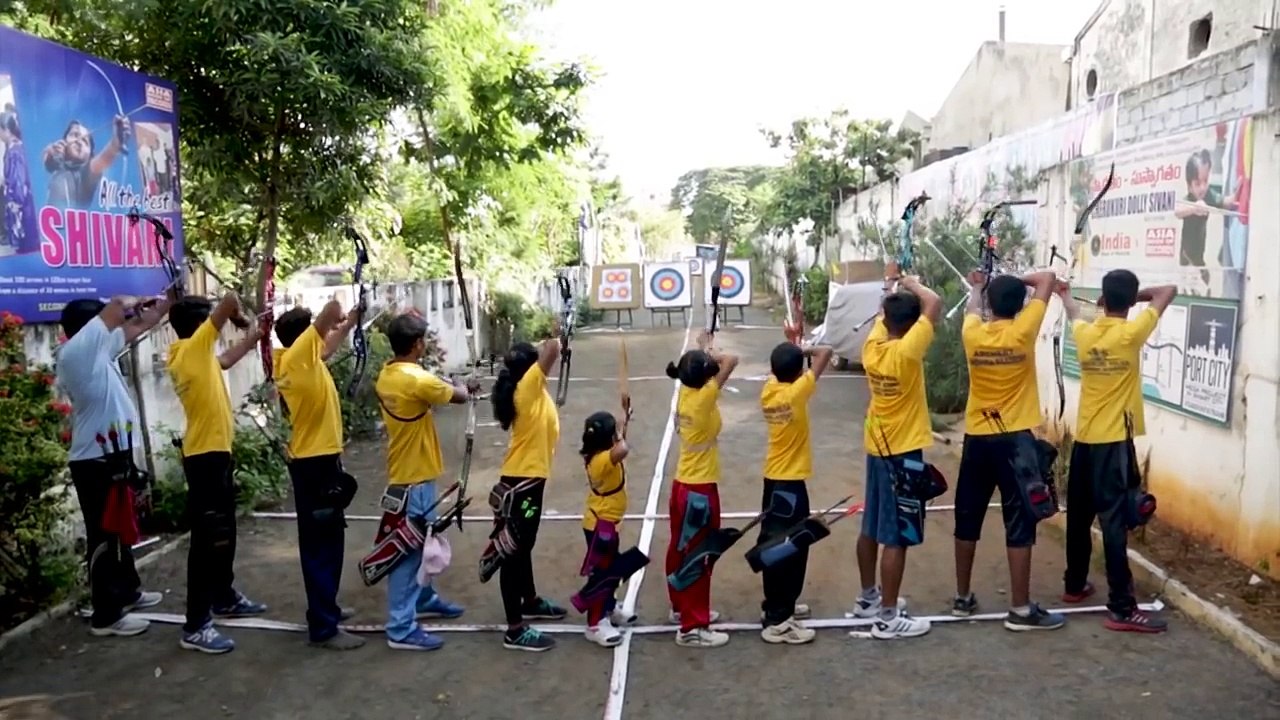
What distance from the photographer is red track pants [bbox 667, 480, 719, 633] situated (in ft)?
15.1

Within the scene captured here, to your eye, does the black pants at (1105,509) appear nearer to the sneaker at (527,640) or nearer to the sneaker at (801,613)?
the sneaker at (801,613)

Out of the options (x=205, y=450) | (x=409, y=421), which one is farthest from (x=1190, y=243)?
(x=205, y=450)

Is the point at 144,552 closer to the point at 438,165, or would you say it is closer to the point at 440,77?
the point at 440,77

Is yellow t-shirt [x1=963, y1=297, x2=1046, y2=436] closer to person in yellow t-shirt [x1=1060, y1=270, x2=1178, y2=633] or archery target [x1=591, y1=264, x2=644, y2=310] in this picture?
person in yellow t-shirt [x1=1060, y1=270, x2=1178, y2=633]

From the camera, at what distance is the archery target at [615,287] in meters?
23.2

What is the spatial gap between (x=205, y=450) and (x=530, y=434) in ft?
5.23

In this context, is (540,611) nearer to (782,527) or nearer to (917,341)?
(782,527)

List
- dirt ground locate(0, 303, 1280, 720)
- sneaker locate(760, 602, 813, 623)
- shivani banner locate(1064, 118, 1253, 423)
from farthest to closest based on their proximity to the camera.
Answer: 1. shivani banner locate(1064, 118, 1253, 423)
2. sneaker locate(760, 602, 813, 623)
3. dirt ground locate(0, 303, 1280, 720)

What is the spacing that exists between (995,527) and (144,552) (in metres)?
5.32

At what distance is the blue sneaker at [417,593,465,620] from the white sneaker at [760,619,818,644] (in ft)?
5.25

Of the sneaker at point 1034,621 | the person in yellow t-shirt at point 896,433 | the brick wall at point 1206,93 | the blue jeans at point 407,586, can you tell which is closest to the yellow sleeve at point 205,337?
the blue jeans at point 407,586

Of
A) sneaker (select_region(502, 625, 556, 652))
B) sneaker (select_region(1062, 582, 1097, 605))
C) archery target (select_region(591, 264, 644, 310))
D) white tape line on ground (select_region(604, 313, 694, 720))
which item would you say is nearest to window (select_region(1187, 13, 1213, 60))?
white tape line on ground (select_region(604, 313, 694, 720))

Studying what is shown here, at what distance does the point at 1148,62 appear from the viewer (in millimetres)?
14023

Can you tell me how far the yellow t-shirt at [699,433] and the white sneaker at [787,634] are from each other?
757 mm
